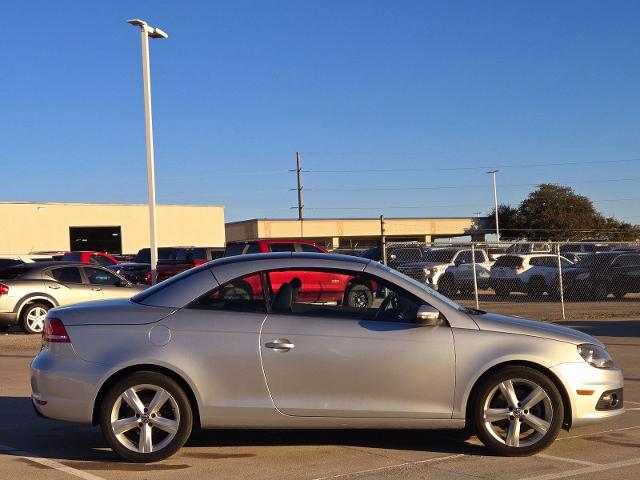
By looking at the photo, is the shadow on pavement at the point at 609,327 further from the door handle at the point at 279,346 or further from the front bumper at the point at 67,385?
the front bumper at the point at 67,385

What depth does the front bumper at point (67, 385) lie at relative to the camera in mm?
6492

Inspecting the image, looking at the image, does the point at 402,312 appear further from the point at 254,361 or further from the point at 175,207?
the point at 175,207

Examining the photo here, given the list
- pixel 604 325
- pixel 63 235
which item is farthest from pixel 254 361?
pixel 63 235

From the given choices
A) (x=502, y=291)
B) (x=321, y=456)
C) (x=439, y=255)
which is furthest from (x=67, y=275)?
(x=439, y=255)

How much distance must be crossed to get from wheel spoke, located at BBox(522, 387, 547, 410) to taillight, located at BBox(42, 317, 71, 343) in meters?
3.51

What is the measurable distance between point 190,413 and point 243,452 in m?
0.72

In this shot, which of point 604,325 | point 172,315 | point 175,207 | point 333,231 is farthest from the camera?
point 333,231

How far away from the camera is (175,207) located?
59.5 metres

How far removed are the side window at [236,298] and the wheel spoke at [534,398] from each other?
6.97ft

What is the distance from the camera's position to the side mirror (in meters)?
6.60

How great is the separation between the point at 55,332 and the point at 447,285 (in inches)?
845

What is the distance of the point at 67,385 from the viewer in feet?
21.4

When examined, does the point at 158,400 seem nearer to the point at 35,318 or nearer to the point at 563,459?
the point at 563,459

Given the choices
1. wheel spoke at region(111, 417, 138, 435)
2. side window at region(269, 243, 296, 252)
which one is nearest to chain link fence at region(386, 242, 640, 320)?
side window at region(269, 243, 296, 252)
